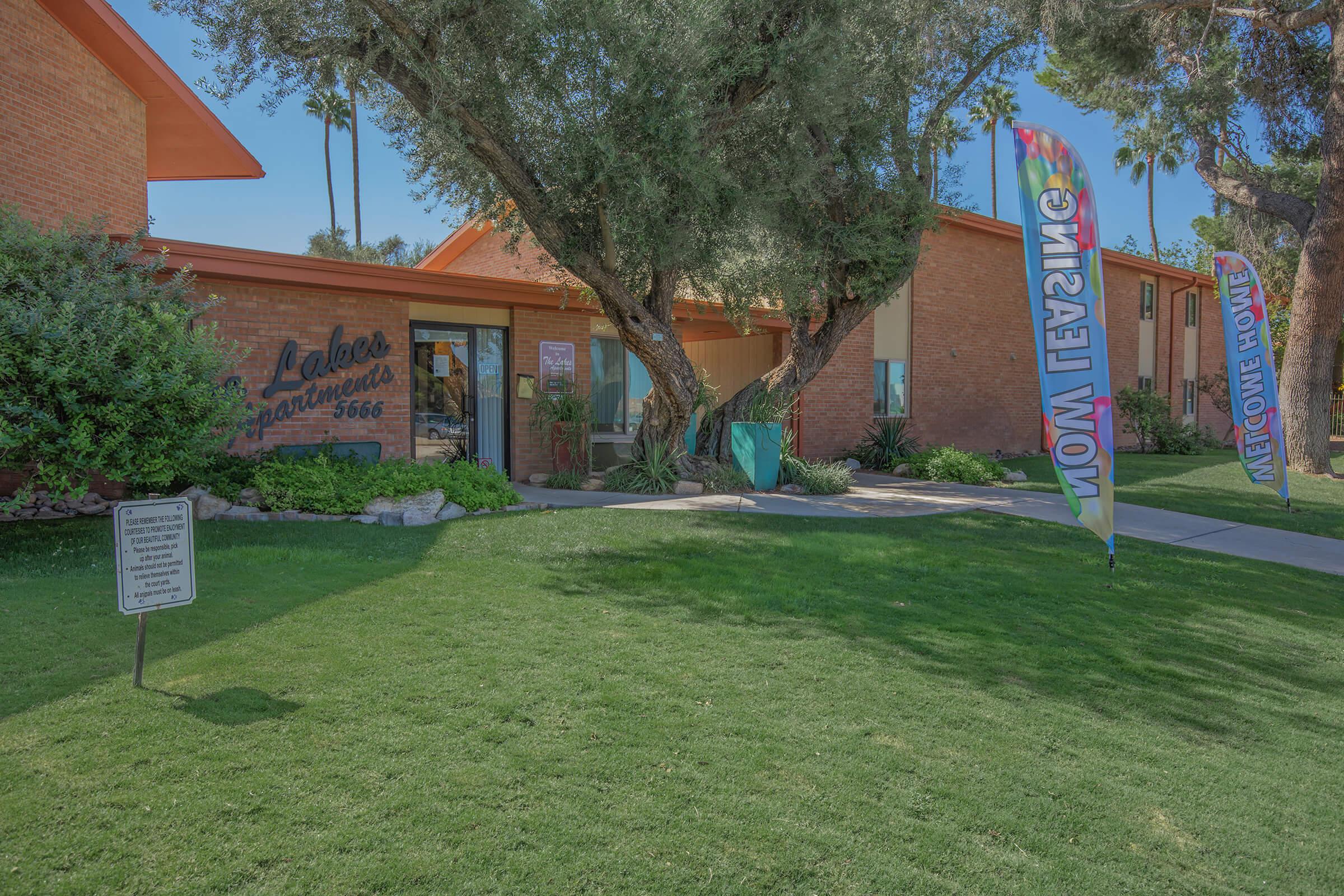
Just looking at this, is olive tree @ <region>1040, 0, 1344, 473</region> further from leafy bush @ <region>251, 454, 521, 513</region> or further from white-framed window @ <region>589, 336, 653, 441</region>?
leafy bush @ <region>251, 454, 521, 513</region>

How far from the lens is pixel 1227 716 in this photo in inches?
164

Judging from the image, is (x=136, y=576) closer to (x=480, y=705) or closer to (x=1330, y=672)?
(x=480, y=705)

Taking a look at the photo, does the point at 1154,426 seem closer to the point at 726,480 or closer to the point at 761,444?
the point at 761,444

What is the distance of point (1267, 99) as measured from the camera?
18.0 meters

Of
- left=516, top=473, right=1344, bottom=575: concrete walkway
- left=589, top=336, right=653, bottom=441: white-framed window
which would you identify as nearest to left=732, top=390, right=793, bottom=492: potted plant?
left=516, top=473, right=1344, bottom=575: concrete walkway

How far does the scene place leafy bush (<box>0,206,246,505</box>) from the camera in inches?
206

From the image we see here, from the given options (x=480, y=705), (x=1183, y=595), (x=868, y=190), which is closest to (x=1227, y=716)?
(x=1183, y=595)

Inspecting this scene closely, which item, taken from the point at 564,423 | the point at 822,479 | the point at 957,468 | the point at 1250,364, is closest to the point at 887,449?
the point at 957,468

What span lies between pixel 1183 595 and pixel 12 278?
921cm

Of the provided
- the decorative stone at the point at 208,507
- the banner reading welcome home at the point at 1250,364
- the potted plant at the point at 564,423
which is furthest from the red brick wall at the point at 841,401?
the decorative stone at the point at 208,507

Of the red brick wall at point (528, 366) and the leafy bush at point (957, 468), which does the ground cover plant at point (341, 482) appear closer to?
the red brick wall at point (528, 366)

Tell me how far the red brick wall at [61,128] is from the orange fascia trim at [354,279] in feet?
3.32

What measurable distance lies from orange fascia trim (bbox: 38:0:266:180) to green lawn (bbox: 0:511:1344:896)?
735 cm

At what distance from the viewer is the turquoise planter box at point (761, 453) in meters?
12.1
